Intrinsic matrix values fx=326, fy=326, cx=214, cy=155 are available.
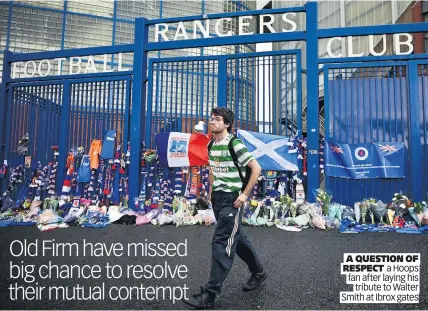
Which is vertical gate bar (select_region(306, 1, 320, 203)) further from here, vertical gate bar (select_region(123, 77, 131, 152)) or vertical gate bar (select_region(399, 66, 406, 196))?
vertical gate bar (select_region(123, 77, 131, 152))

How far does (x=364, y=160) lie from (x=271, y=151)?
1942mm

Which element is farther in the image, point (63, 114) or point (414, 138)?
point (63, 114)

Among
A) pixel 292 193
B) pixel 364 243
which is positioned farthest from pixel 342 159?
pixel 364 243

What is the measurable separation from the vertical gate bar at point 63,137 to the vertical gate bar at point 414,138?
797 centimetres

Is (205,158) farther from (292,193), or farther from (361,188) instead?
(361,188)

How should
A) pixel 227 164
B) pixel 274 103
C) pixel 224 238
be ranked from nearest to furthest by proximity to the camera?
pixel 224 238, pixel 227 164, pixel 274 103

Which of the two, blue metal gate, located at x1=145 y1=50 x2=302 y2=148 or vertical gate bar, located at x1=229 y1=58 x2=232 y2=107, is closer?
blue metal gate, located at x1=145 y1=50 x2=302 y2=148

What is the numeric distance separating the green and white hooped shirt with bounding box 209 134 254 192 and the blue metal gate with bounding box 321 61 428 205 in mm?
4707

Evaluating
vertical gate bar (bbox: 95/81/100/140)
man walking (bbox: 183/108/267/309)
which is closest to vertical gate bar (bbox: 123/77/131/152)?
vertical gate bar (bbox: 95/81/100/140)

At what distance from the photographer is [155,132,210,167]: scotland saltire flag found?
23.8 feet

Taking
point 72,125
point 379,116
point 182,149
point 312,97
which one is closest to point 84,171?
point 72,125

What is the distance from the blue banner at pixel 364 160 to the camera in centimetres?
679

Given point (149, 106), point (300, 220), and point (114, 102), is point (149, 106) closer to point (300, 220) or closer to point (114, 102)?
point (114, 102)

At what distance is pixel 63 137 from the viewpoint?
8227 millimetres
